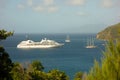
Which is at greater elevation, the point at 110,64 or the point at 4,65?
the point at 110,64

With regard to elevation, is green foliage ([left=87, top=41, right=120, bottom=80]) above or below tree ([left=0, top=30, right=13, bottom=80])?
above

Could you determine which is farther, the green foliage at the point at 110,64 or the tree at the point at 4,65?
the tree at the point at 4,65

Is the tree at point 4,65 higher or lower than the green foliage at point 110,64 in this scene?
lower

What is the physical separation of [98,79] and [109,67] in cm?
29

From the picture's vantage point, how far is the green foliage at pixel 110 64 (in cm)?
448

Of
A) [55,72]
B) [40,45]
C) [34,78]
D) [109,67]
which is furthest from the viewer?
[40,45]

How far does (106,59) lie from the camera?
4.53m

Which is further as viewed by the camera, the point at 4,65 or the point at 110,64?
the point at 4,65

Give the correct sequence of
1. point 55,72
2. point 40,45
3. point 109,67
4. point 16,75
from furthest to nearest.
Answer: point 40,45 < point 55,72 < point 16,75 < point 109,67

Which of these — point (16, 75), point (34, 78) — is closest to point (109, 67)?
point (16, 75)

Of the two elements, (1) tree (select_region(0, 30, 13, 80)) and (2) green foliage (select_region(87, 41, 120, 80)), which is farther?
(1) tree (select_region(0, 30, 13, 80))

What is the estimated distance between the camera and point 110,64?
176 inches

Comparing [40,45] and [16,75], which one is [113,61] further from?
[40,45]

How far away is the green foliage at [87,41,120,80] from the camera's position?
14.7 ft
